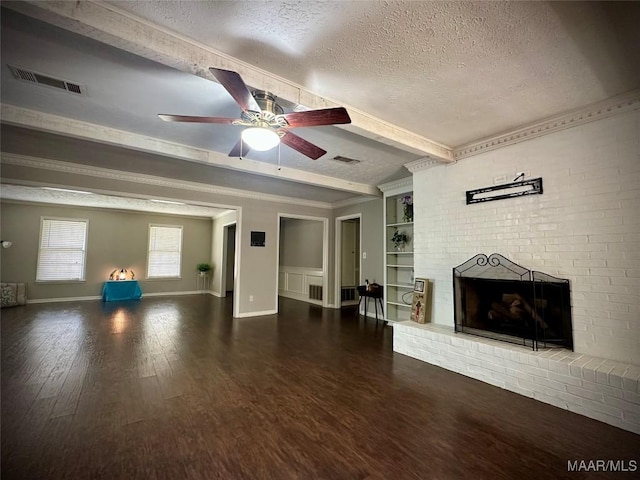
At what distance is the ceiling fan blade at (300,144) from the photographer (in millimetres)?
2484

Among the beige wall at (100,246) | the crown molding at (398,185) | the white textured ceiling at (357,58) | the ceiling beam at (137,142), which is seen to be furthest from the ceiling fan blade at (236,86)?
the beige wall at (100,246)

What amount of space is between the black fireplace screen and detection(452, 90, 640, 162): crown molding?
132 centimetres

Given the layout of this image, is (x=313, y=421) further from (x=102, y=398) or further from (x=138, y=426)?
(x=102, y=398)

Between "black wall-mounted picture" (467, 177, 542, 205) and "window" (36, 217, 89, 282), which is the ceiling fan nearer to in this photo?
"black wall-mounted picture" (467, 177, 542, 205)

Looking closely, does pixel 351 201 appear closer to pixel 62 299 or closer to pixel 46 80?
pixel 46 80

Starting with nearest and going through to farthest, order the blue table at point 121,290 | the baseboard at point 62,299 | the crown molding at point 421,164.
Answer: the crown molding at point 421,164, the baseboard at point 62,299, the blue table at point 121,290

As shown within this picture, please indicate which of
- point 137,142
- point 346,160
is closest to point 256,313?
point 346,160

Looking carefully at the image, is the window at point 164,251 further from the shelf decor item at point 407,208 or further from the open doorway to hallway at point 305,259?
the shelf decor item at point 407,208

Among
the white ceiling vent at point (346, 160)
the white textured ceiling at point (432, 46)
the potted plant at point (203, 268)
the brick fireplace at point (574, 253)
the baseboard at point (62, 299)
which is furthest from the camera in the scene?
the potted plant at point (203, 268)

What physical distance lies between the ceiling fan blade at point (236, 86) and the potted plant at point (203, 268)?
311 inches

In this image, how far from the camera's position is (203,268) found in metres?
9.10

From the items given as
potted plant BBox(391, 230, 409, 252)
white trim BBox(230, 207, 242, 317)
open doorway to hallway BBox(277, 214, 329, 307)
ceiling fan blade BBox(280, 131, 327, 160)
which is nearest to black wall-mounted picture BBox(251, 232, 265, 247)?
white trim BBox(230, 207, 242, 317)

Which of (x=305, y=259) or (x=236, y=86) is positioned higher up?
(x=236, y=86)

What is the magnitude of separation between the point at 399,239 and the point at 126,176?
4887 mm
